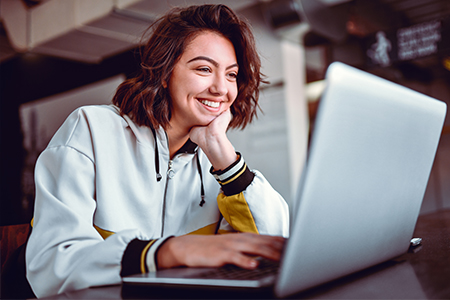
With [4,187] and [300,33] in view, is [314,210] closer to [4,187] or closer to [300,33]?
[300,33]

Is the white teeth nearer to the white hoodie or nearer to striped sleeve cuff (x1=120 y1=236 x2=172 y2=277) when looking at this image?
the white hoodie

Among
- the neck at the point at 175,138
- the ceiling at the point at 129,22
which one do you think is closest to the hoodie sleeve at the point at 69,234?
the neck at the point at 175,138

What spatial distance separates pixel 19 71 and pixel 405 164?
5060 mm

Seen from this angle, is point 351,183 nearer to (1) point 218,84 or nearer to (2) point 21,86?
(1) point 218,84

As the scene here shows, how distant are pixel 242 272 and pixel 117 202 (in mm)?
529

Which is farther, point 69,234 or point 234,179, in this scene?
point 234,179

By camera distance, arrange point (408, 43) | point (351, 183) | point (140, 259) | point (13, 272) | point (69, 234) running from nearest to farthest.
→ 1. point (351, 183)
2. point (140, 259)
3. point (69, 234)
4. point (13, 272)
5. point (408, 43)

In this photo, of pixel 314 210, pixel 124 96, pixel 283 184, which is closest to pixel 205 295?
pixel 314 210

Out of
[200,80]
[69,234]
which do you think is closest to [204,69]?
[200,80]

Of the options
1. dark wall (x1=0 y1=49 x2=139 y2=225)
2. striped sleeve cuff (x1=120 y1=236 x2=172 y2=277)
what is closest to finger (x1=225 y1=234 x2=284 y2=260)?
striped sleeve cuff (x1=120 y1=236 x2=172 y2=277)

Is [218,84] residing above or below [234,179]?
above

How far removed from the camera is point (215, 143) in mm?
1142

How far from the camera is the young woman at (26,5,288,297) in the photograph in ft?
2.17

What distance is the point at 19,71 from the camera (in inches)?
188
